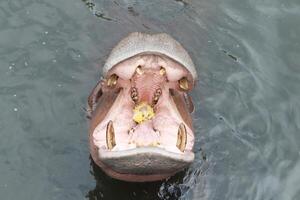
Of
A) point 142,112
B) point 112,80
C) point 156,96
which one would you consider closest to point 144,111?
point 142,112

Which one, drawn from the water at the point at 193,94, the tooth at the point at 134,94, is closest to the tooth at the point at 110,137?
the tooth at the point at 134,94

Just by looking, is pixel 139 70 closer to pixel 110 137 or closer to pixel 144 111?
pixel 144 111

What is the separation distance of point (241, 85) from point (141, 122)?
2116 mm

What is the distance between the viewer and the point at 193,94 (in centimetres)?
605

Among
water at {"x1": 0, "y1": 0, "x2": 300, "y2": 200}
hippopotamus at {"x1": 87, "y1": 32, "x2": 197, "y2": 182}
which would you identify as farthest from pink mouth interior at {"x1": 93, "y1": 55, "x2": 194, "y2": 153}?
water at {"x1": 0, "y1": 0, "x2": 300, "y2": 200}

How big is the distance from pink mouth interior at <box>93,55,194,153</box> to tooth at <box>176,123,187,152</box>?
0.09 feet

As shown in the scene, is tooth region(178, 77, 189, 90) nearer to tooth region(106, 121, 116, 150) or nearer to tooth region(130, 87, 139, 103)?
tooth region(130, 87, 139, 103)

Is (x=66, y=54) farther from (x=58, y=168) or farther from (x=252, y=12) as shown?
(x=252, y=12)

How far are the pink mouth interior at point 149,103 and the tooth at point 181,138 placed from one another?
0.03 meters

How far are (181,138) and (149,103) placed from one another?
0.37m

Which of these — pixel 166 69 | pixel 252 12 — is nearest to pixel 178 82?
pixel 166 69

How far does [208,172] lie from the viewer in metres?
5.41

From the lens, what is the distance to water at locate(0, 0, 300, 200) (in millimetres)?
5316

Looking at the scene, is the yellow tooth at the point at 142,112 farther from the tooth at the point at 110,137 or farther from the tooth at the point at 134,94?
the tooth at the point at 110,137
